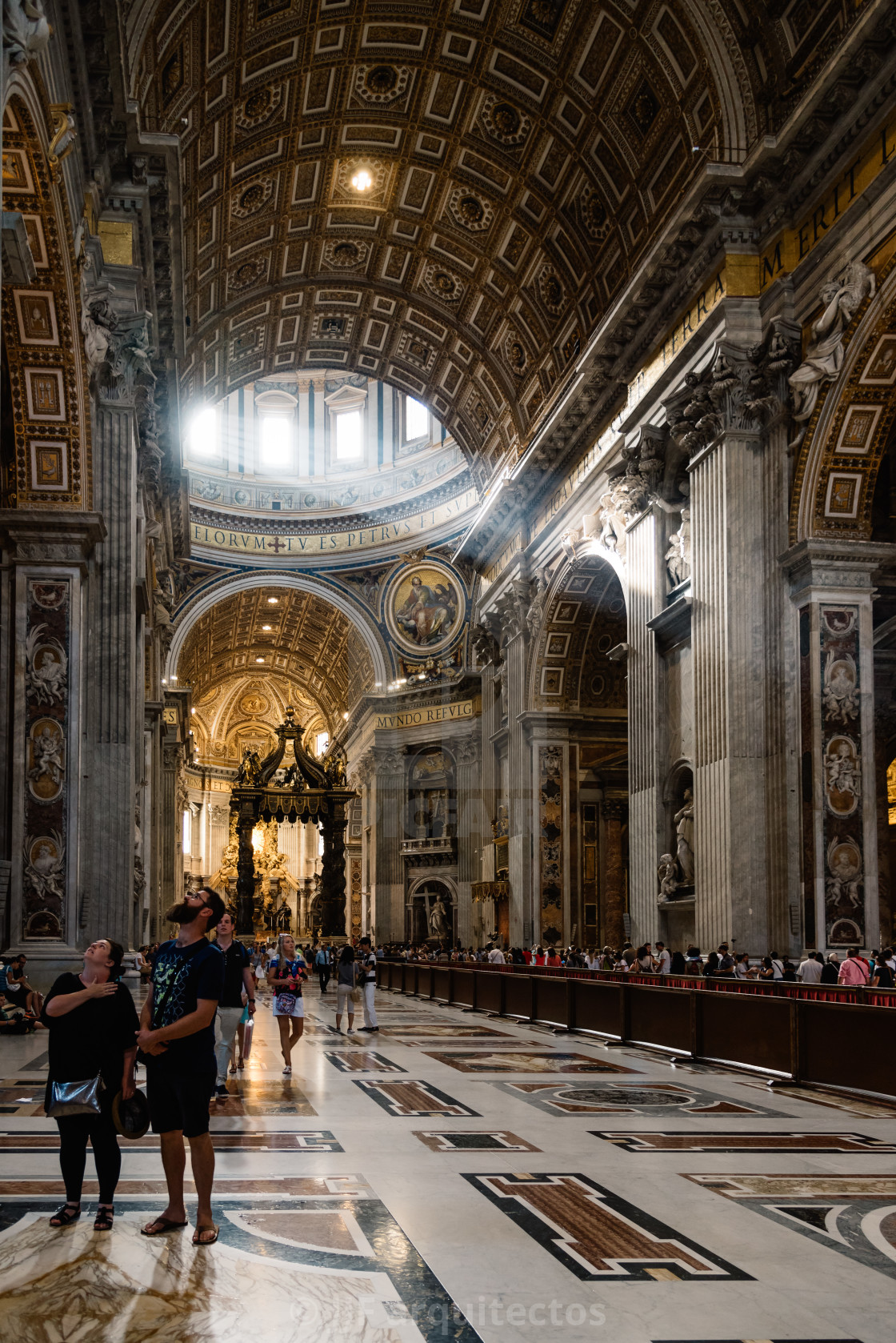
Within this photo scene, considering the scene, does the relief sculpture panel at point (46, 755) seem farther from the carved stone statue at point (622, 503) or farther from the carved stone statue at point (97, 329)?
the carved stone statue at point (622, 503)

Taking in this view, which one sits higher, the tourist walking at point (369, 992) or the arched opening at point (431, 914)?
the tourist walking at point (369, 992)

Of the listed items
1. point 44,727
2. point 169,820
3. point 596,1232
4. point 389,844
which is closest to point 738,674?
point 44,727

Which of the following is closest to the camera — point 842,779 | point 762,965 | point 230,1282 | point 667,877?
point 230,1282

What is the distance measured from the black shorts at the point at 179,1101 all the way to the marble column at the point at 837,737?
11.2m

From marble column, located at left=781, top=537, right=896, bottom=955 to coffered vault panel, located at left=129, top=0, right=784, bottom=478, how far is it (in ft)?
18.5

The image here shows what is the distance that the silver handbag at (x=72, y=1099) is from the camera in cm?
483

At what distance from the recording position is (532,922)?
26.6 m

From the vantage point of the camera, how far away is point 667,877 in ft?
59.8

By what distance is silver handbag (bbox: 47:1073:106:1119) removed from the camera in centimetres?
483

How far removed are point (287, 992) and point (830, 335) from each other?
30.9ft

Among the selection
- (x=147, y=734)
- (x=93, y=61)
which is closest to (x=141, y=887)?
(x=147, y=734)

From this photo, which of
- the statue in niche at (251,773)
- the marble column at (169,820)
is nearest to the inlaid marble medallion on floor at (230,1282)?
the marble column at (169,820)

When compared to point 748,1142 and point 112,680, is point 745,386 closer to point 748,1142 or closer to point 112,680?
point 112,680

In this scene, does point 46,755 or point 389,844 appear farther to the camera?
point 389,844
